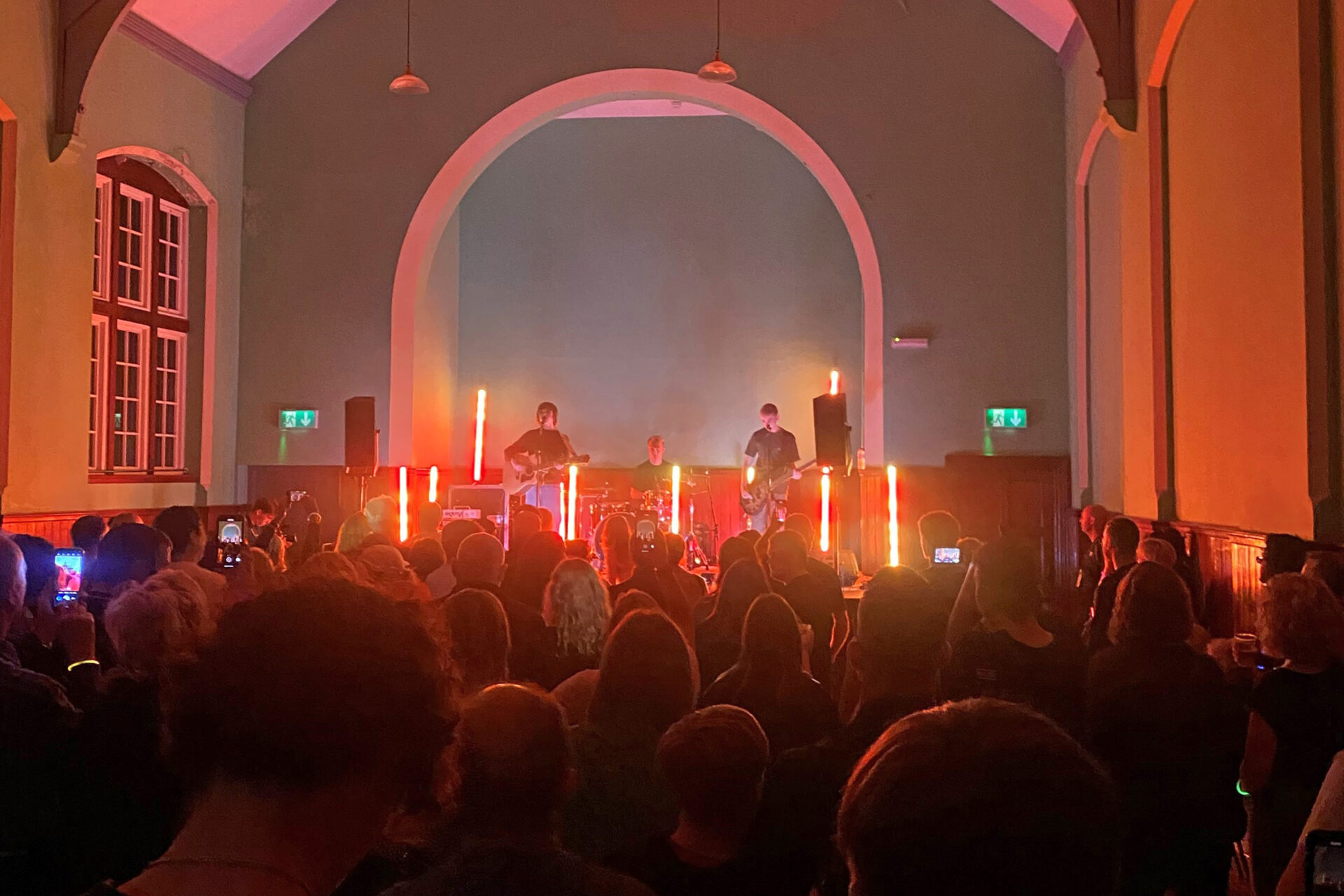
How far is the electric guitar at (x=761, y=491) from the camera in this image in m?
11.9

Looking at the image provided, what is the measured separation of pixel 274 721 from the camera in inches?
49.7

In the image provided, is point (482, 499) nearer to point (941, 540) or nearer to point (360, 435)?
point (360, 435)

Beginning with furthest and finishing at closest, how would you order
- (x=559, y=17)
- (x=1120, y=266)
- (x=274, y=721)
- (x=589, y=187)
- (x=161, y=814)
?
(x=589, y=187)
(x=559, y=17)
(x=1120, y=266)
(x=161, y=814)
(x=274, y=721)

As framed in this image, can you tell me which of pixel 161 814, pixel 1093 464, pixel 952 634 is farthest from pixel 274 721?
pixel 1093 464

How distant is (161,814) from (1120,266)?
7.82 meters

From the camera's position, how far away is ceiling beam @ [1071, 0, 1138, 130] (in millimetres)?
8156

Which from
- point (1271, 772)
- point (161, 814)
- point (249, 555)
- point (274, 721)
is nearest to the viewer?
point (274, 721)

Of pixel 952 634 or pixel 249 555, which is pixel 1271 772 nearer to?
pixel 952 634

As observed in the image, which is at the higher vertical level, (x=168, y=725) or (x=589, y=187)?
(x=589, y=187)

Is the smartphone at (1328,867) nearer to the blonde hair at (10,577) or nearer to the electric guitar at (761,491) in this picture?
the blonde hair at (10,577)

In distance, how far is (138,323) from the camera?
10.6 meters

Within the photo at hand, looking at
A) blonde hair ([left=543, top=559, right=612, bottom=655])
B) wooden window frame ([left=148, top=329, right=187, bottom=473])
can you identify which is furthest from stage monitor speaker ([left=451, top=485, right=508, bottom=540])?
blonde hair ([left=543, top=559, right=612, bottom=655])

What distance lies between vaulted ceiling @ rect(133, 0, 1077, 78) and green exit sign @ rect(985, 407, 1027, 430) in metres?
3.06

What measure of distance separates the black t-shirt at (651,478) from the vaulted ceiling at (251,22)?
16.2 feet
